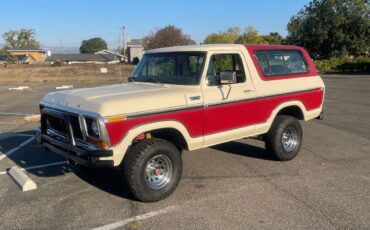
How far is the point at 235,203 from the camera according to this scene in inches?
202

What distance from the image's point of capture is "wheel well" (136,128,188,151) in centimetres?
542

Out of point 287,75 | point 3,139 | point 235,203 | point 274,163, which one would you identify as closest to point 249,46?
point 287,75

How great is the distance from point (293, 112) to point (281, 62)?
0.98m

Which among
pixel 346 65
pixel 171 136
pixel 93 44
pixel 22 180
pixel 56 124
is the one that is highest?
pixel 93 44

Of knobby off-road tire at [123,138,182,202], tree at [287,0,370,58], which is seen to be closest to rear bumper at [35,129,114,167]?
knobby off-road tire at [123,138,182,202]


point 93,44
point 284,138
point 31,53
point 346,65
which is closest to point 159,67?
point 284,138

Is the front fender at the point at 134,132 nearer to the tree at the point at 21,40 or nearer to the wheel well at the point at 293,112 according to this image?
the wheel well at the point at 293,112

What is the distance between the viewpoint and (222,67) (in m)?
6.55

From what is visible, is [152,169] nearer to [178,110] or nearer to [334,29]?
[178,110]

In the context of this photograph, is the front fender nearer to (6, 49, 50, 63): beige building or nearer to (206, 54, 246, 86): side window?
(206, 54, 246, 86): side window

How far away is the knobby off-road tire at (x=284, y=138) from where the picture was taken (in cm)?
675

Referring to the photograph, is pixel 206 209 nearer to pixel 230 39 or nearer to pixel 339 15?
pixel 339 15

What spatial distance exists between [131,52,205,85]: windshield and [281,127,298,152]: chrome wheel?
221 cm

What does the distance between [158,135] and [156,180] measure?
657 millimetres
